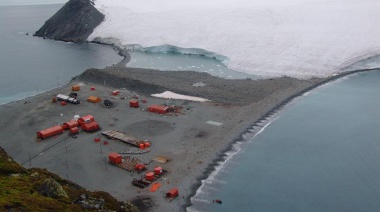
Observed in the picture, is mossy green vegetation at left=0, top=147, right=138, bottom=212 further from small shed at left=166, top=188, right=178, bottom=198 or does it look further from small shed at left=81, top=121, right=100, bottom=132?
small shed at left=81, top=121, right=100, bottom=132

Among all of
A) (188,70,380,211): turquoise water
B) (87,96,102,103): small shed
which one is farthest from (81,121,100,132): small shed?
(188,70,380,211): turquoise water

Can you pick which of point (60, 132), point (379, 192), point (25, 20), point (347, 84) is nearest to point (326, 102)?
point (347, 84)

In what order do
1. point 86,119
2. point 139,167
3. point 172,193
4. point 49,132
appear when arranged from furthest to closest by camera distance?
point 86,119 → point 49,132 → point 139,167 → point 172,193

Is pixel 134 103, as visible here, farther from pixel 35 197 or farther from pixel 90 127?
pixel 35 197

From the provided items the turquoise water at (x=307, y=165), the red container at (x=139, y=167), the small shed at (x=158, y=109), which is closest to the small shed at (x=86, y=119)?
the small shed at (x=158, y=109)

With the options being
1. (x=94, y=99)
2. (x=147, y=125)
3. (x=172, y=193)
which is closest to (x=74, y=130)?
(x=147, y=125)

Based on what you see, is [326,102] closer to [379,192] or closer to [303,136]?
[303,136]
